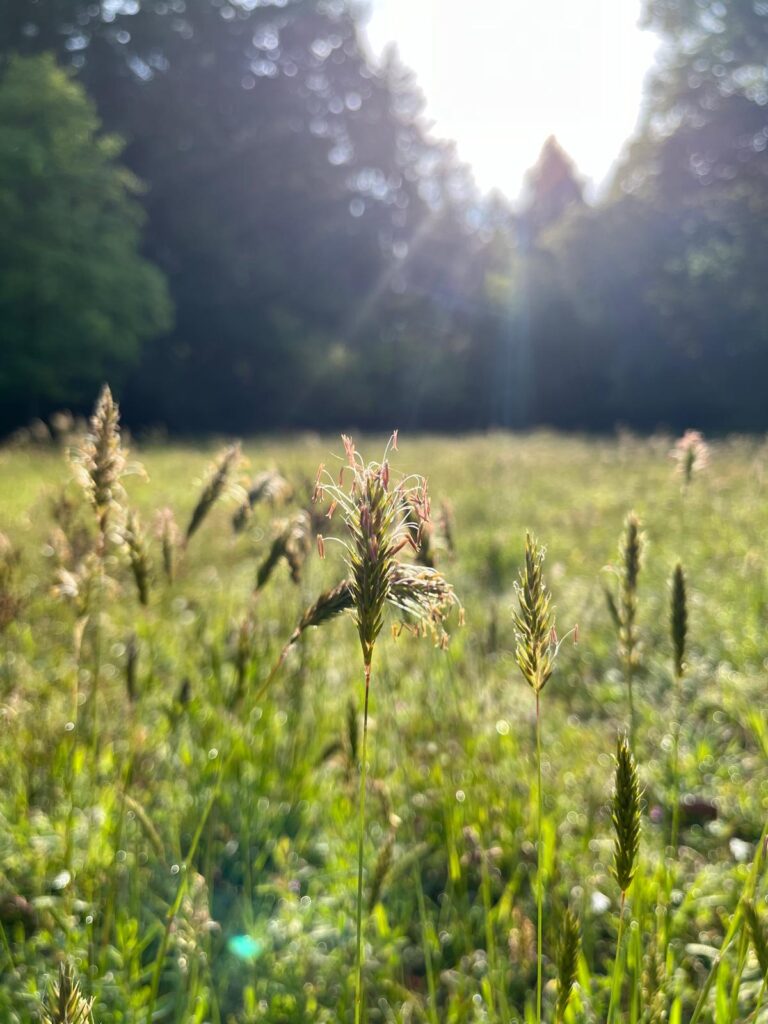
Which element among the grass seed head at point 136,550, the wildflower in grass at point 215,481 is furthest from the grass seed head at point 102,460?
the wildflower in grass at point 215,481

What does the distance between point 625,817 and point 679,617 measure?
518 millimetres

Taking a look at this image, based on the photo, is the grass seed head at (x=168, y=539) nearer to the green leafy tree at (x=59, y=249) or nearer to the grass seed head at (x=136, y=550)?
the grass seed head at (x=136, y=550)

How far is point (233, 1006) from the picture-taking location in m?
1.97

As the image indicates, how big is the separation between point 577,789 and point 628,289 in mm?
28232

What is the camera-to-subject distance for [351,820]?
254 centimetres

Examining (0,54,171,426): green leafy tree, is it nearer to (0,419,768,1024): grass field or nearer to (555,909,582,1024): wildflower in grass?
(0,419,768,1024): grass field

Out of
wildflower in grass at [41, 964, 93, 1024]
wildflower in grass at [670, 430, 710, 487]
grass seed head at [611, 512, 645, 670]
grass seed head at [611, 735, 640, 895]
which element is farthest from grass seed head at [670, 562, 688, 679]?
wildflower in grass at [41, 964, 93, 1024]

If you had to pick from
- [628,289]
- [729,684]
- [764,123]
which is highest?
[764,123]

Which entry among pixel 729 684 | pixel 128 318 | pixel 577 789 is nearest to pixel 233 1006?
pixel 577 789

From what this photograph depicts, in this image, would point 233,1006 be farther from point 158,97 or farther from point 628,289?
point 158,97

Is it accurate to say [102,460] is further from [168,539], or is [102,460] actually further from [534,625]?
[534,625]

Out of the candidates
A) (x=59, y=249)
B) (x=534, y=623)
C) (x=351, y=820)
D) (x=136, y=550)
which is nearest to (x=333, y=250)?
(x=59, y=249)

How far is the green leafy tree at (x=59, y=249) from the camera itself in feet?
66.8

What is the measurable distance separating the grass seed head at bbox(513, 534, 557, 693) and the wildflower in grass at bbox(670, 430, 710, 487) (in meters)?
1.08
